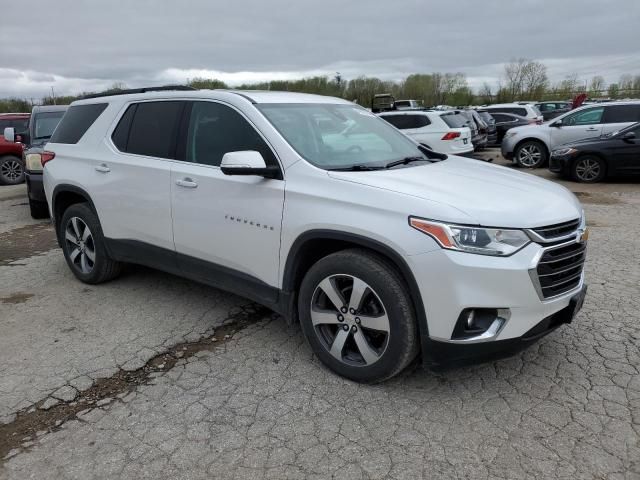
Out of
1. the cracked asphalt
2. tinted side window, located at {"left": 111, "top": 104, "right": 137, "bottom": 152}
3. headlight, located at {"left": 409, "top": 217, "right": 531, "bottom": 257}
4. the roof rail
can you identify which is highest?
the roof rail

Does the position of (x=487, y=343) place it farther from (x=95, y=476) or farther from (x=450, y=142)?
(x=450, y=142)

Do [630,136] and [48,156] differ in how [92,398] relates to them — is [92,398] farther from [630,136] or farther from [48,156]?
[630,136]

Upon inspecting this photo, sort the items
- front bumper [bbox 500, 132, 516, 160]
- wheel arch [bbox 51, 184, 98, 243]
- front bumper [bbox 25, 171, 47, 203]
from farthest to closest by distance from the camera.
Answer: front bumper [bbox 500, 132, 516, 160] → front bumper [bbox 25, 171, 47, 203] → wheel arch [bbox 51, 184, 98, 243]

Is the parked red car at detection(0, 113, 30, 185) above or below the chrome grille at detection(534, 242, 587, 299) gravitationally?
below

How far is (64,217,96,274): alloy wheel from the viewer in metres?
5.11

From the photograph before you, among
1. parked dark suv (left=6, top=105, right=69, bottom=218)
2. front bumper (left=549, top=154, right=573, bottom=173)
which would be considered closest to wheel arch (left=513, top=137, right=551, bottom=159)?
front bumper (left=549, top=154, right=573, bottom=173)

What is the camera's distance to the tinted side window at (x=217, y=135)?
369cm

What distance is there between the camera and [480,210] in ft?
9.30

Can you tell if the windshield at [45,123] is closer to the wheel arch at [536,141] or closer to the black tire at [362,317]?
the black tire at [362,317]

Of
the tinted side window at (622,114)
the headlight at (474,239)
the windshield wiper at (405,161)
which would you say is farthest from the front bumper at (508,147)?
the headlight at (474,239)

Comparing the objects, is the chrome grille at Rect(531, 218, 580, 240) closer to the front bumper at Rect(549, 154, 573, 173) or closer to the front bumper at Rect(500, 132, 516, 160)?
the front bumper at Rect(549, 154, 573, 173)

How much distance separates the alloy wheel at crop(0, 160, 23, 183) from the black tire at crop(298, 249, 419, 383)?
41.9 ft

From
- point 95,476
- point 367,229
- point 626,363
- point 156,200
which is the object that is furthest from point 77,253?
point 626,363

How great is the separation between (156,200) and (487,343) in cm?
275
